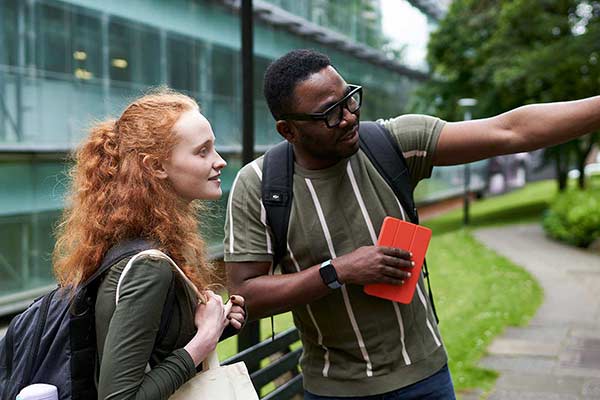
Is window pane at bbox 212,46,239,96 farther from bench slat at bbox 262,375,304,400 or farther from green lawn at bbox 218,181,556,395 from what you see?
bench slat at bbox 262,375,304,400

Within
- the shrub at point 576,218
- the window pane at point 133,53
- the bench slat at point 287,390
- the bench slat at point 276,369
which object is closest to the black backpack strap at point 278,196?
the bench slat at point 276,369

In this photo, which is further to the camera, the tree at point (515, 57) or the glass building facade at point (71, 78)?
the tree at point (515, 57)

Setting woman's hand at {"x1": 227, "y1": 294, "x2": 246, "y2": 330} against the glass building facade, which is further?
the glass building facade

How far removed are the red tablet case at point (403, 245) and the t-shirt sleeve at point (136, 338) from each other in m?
0.74

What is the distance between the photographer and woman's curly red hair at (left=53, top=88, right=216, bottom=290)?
1774 mm

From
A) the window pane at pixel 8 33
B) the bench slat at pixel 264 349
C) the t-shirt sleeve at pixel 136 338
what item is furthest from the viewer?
the window pane at pixel 8 33

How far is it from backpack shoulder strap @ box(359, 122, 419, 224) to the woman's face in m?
0.58

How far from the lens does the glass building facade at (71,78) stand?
12000mm

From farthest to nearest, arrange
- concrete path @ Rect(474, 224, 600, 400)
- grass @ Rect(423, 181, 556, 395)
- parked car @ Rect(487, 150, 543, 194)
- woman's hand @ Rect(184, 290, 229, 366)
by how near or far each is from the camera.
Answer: parked car @ Rect(487, 150, 543, 194), grass @ Rect(423, 181, 556, 395), concrete path @ Rect(474, 224, 600, 400), woman's hand @ Rect(184, 290, 229, 366)

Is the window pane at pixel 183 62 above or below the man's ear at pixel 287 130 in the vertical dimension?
above

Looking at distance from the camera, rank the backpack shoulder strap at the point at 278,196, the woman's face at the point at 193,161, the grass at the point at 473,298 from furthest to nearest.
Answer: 1. the grass at the point at 473,298
2. the backpack shoulder strap at the point at 278,196
3. the woman's face at the point at 193,161

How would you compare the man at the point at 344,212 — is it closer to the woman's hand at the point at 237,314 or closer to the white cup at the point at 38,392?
the woman's hand at the point at 237,314

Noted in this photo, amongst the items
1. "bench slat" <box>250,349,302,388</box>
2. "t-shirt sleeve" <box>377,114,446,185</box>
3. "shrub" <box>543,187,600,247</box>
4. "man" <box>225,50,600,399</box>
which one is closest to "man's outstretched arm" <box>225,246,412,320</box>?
"man" <box>225,50,600,399</box>

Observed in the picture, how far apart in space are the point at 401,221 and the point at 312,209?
0.84 feet
